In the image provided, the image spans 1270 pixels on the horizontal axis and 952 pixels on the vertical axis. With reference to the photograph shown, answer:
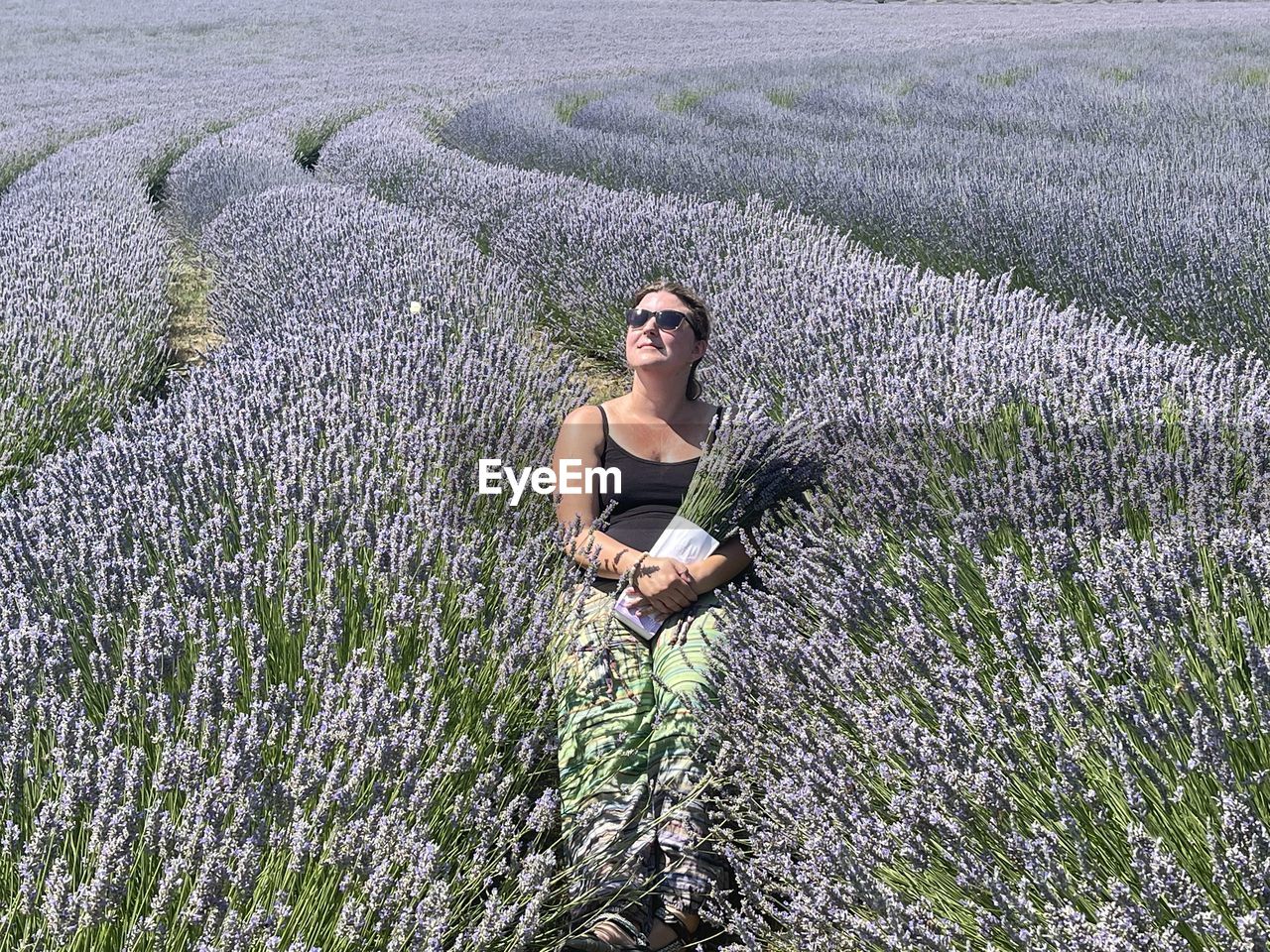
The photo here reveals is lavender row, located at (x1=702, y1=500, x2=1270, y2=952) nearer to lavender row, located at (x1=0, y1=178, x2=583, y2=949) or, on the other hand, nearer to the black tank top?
lavender row, located at (x1=0, y1=178, x2=583, y2=949)

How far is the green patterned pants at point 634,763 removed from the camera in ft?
4.93

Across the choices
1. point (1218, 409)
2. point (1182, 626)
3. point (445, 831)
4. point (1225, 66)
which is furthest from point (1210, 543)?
point (1225, 66)

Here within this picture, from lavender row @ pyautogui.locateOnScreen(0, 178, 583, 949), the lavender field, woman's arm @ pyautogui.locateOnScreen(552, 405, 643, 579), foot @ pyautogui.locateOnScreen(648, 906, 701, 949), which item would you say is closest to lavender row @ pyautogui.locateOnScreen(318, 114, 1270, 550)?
the lavender field

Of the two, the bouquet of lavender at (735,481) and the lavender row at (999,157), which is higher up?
the lavender row at (999,157)

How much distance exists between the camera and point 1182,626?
123cm

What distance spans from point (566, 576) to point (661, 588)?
190mm

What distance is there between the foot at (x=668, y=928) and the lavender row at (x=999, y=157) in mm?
2765

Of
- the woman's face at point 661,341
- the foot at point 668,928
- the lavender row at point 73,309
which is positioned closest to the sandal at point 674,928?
the foot at point 668,928

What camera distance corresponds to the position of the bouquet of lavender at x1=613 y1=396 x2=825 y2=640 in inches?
81.2

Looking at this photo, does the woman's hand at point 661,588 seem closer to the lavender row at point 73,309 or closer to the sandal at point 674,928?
A: the sandal at point 674,928

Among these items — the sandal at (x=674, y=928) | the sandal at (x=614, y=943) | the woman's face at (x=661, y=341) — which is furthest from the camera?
the woman's face at (x=661, y=341)

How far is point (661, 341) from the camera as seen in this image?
221 cm

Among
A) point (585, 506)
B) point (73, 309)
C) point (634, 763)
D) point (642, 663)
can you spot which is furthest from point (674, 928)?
point (73, 309)

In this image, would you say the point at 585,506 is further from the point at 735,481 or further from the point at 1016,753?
the point at 1016,753
